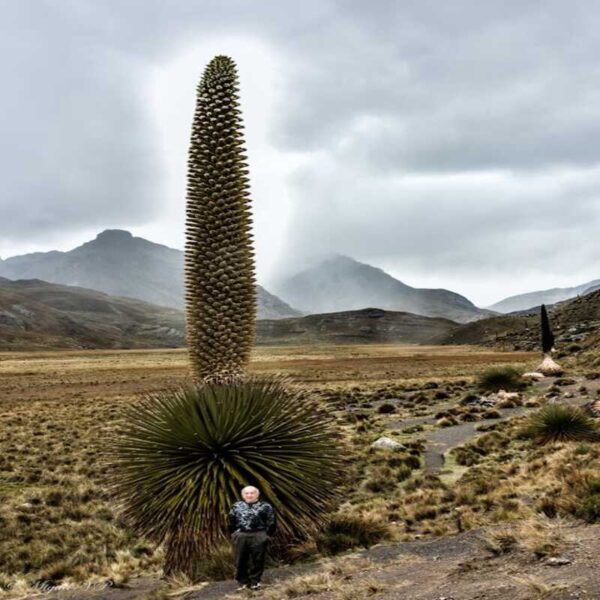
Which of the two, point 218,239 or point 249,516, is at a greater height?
point 218,239

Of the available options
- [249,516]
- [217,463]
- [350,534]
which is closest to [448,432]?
[350,534]

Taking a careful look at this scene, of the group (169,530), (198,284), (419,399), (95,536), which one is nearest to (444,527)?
(169,530)

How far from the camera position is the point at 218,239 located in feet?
24.0

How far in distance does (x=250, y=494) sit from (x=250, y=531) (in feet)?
1.58

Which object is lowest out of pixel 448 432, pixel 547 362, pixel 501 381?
pixel 448 432

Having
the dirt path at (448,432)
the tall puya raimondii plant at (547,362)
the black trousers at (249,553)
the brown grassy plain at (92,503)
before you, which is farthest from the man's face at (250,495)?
the tall puya raimondii plant at (547,362)

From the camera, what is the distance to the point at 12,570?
10.4m

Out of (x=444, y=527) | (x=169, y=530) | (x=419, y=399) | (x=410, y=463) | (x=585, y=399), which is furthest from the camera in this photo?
(x=419, y=399)

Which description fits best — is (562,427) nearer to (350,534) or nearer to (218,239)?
(350,534)

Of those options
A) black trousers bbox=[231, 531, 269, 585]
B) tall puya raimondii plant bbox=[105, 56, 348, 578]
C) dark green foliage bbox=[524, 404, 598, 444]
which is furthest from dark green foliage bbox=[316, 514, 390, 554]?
dark green foliage bbox=[524, 404, 598, 444]

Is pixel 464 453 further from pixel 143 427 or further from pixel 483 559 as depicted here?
pixel 143 427

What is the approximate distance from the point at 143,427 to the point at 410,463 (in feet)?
33.3

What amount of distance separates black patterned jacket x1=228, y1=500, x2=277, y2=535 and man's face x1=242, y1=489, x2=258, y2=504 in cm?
6

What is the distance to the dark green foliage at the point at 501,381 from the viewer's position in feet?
107
